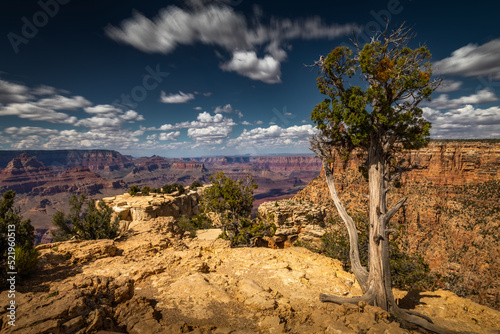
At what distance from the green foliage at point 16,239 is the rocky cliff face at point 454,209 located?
30465 millimetres

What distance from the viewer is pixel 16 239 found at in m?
9.18

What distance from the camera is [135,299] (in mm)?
7098

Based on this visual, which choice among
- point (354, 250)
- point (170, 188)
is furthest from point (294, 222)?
point (170, 188)

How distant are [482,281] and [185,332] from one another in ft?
189

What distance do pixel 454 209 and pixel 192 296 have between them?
79761mm

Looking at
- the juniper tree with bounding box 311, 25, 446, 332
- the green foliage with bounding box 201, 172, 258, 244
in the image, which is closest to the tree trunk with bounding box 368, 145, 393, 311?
the juniper tree with bounding box 311, 25, 446, 332

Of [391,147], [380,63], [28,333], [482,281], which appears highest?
[380,63]

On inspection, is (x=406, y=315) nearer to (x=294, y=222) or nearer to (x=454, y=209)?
(x=294, y=222)

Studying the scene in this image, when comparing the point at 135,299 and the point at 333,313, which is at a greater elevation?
the point at 135,299

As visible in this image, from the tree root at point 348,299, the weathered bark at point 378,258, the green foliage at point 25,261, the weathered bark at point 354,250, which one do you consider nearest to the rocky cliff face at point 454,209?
the weathered bark at point 354,250

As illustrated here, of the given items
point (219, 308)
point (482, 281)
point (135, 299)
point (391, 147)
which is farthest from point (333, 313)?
point (482, 281)

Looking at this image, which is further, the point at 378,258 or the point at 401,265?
the point at 401,265

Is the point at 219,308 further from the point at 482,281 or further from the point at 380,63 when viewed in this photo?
the point at 482,281

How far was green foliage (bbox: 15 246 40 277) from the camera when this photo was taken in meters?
7.95
